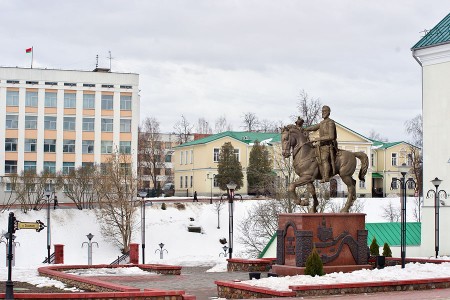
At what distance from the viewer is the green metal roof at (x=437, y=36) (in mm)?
36188

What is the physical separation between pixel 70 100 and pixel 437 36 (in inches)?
1660

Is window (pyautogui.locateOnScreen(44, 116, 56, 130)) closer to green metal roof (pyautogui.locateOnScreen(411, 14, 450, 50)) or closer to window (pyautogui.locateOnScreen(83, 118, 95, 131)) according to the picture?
window (pyautogui.locateOnScreen(83, 118, 95, 131))

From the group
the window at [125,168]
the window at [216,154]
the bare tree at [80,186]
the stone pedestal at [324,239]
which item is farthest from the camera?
A: the window at [216,154]


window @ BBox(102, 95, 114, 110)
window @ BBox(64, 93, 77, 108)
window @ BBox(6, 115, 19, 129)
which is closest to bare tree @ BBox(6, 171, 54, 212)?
window @ BBox(6, 115, 19, 129)

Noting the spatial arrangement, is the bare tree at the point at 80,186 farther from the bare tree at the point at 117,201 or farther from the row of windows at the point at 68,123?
the row of windows at the point at 68,123

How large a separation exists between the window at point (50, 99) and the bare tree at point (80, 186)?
8.88 meters

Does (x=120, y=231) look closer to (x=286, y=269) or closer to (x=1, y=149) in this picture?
(x=1, y=149)

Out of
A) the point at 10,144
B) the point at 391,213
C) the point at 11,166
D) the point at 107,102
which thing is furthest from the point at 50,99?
the point at 391,213

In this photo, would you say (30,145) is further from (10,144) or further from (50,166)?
(50,166)

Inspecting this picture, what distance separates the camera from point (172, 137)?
135 m

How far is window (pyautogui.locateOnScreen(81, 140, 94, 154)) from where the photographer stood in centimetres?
7244

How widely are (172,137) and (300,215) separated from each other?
114 m

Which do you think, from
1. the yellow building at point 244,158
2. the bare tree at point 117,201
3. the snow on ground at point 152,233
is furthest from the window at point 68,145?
the yellow building at point 244,158

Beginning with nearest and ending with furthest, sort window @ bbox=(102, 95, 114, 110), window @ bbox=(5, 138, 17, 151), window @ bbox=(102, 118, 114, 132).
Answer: window @ bbox=(5, 138, 17, 151), window @ bbox=(102, 95, 114, 110), window @ bbox=(102, 118, 114, 132)
